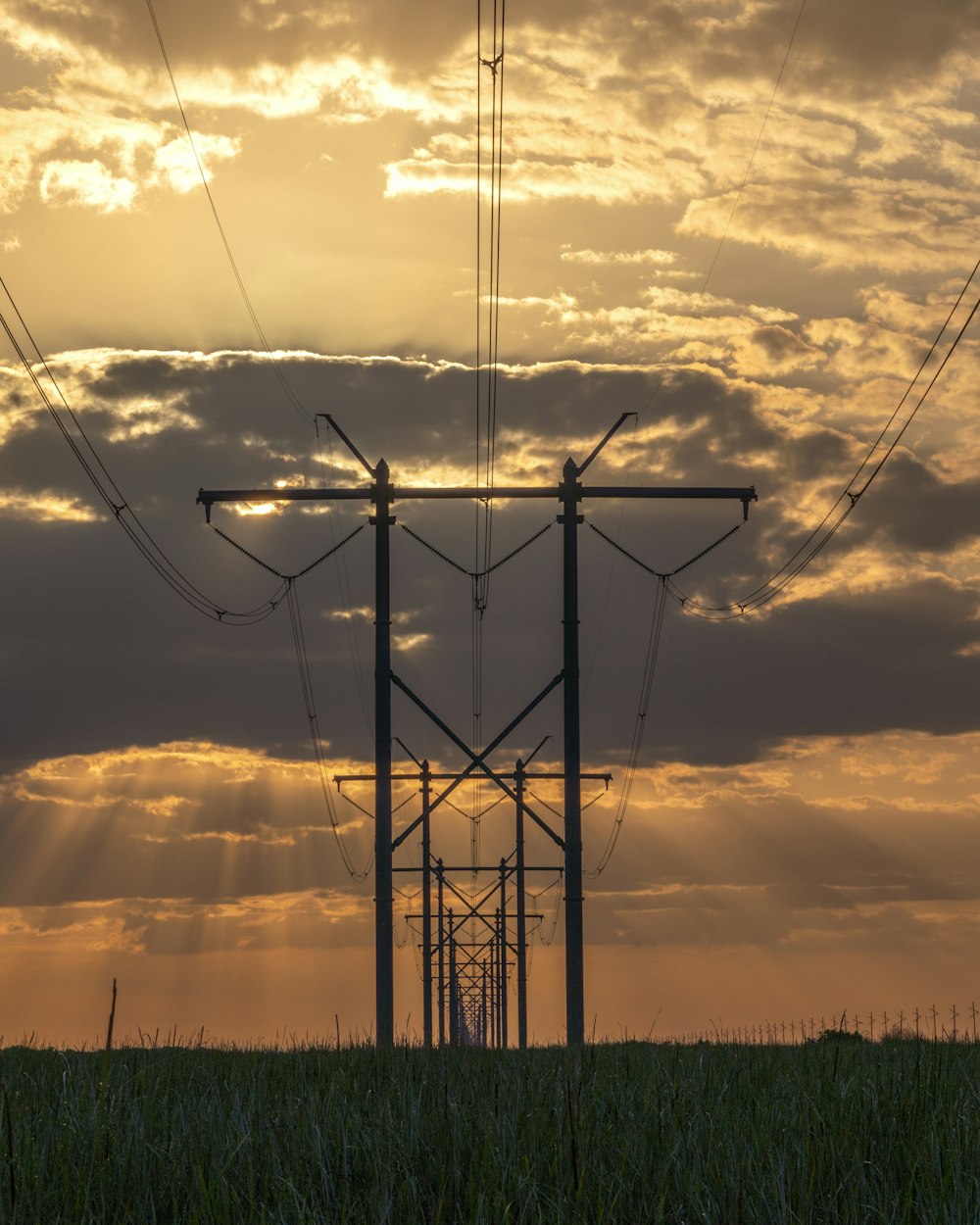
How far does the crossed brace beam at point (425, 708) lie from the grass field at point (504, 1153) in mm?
15572

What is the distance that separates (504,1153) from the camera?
562 centimetres

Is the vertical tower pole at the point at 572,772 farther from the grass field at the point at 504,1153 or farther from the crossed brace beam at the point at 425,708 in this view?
the grass field at the point at 504,1153

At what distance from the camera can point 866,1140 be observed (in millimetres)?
6367

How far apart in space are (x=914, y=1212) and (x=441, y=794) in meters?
21.3

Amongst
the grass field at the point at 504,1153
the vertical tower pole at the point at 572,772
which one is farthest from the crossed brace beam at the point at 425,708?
the grass field at the point at 504,1153

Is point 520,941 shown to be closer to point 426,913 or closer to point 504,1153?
point 426,913

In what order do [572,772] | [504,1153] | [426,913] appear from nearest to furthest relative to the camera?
1. [504,1153]
2. [572,772]
3. [426,913]

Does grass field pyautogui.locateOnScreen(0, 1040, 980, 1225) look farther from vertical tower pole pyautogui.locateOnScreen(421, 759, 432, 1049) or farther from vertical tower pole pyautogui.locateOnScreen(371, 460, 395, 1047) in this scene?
vertical tower pole pyautogui.locateOnScreen(421, 759, 432, 1049)

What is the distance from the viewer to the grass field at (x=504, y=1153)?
5.13 meters

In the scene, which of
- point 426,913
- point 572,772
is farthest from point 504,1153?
point 426,913

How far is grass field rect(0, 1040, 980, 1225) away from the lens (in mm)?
5133

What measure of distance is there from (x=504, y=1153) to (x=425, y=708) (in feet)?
65.7

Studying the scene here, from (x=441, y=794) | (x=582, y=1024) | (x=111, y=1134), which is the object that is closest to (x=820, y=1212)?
(x=111, y=1134)

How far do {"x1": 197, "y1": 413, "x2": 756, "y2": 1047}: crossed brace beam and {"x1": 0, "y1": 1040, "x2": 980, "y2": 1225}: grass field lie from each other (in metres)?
15.6
